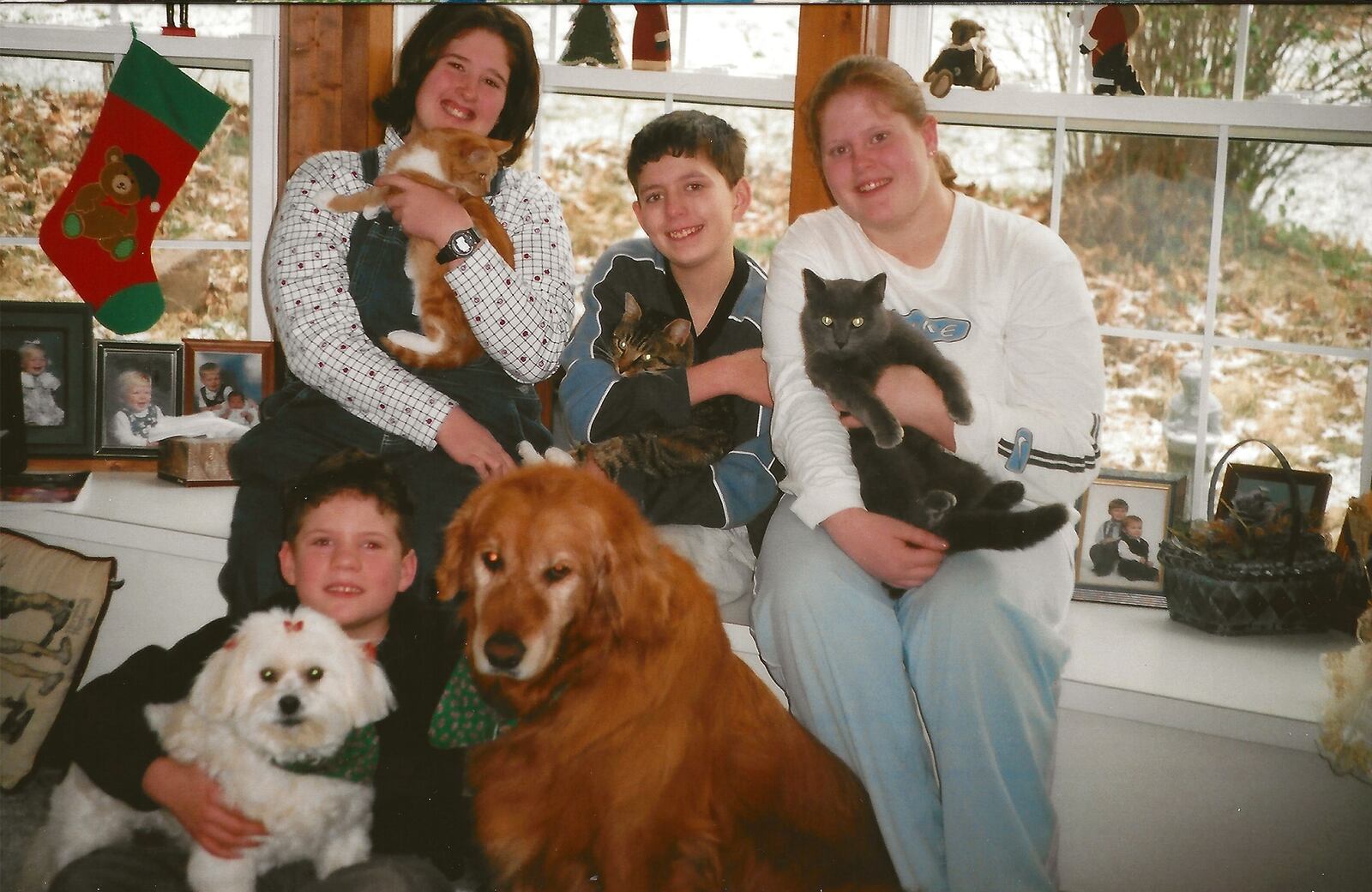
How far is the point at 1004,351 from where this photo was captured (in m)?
A: 1.55

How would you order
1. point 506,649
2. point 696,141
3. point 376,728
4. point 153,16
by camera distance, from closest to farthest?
1. point 506,649
2. point 376,728
3. point 696,141
4. point 153,16

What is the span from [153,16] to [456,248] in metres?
0.68

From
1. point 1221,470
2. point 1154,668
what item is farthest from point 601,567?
point 1221,470

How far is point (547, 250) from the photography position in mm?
1695

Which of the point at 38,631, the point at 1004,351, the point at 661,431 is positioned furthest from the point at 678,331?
the point at 38,631

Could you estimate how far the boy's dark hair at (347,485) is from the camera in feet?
5.37

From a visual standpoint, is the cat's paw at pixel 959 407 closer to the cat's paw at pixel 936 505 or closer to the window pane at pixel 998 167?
the cat's paw at pixel 936 505

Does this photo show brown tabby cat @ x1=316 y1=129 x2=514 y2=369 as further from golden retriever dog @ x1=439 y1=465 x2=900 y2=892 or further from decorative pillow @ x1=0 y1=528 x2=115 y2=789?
decorative pillow @ x1=0 y1=528 x2=115 y2=789

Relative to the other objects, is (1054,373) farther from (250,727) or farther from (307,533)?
(250,727)

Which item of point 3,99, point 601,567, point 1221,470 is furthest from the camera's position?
point 3,99

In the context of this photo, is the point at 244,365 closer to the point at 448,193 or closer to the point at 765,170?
the point at 448,193

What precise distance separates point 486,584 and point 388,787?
356 mm

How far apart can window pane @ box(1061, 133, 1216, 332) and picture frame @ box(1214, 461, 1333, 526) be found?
0.86ft

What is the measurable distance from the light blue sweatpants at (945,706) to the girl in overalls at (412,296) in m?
0.57
